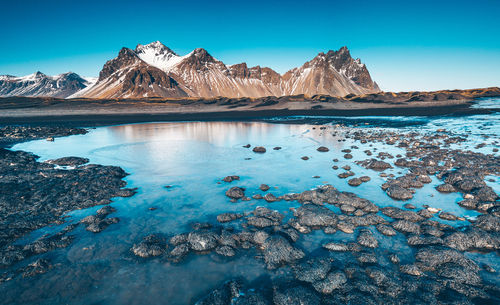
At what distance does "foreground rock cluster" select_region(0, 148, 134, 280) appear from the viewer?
8.80 metres

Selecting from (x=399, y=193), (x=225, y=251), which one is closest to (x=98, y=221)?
(x=225, y=251)

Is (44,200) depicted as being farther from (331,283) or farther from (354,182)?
(354,182)

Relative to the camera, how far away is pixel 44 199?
1254 cm

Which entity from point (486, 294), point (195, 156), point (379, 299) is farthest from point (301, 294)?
point (195, 156)

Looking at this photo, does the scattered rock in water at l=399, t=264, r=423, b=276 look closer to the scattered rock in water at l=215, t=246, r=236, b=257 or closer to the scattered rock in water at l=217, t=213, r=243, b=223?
the scattered rock in water at l=215, t=246, r=236, b=257

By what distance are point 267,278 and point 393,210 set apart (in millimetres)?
6854

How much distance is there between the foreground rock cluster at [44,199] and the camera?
8.80 m

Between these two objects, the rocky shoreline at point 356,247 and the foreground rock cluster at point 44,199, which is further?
the foreground rock cluster at point 44,199

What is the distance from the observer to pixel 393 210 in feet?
34.8

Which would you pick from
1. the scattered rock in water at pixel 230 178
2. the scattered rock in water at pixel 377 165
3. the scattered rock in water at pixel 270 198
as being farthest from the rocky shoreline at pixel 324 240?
the scattered rock in water at pixel 377 165

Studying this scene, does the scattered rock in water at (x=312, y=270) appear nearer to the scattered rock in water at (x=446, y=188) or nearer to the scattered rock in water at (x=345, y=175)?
the scattered rock in water at (x=345, y=175)

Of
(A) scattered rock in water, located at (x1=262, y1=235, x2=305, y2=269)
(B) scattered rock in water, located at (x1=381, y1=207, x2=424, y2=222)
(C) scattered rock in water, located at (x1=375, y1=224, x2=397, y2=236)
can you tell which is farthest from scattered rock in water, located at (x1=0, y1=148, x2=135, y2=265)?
(B) scattered rock in water, located at (x1=381, y1=207, x2=424, y2=222)

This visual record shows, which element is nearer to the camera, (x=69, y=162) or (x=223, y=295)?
(x=223, y=295)

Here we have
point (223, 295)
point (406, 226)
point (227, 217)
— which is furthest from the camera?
point (227, 217)
